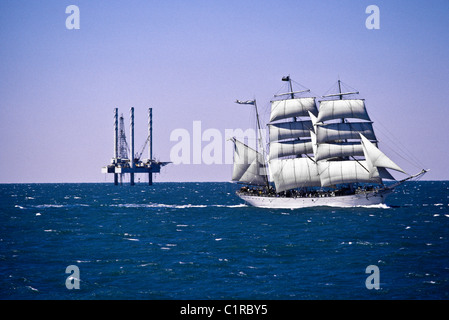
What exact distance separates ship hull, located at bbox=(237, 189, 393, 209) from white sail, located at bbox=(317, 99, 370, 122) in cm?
1136

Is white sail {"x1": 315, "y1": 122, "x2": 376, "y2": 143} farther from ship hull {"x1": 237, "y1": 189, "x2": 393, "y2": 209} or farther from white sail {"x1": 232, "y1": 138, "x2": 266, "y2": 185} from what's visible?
white sail {"x1": 232, "y1": 138, "x2": 266, "y2": 185}

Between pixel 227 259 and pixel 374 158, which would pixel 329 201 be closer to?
pixel 374 158

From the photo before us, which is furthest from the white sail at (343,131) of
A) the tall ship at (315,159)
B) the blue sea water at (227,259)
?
the blue sea water at (227,259)

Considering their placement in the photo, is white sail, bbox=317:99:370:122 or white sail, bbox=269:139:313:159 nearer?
white sail, bbox=317:99:370:122

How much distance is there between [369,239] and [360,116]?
40.8 metres

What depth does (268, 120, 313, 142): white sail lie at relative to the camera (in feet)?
282

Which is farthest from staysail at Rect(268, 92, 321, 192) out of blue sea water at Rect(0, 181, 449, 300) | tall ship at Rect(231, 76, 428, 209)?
blue sea water at Rect(0, 181, 449, 300)

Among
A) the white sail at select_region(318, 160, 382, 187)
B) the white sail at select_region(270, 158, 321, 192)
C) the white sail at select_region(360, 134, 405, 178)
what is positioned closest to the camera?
the white sail at select_region(360, 134, 405, 178)

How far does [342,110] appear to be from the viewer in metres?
81.9

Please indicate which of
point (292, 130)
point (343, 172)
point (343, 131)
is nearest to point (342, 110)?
point (343, 131)

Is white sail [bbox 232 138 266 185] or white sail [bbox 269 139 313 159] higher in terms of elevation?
white sail [bbox 269 139 313 159]

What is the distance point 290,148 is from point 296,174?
4231mm
